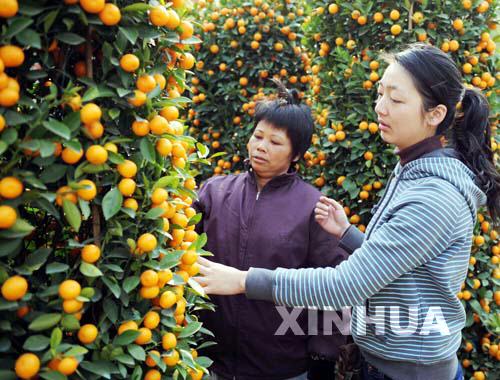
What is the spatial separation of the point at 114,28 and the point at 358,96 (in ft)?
6.55

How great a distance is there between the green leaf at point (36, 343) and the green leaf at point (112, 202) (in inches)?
11.6

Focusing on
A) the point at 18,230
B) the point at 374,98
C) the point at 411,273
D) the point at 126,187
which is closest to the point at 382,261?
the point at 411,273

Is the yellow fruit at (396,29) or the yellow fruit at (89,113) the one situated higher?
the yellow fruit at (396,29)

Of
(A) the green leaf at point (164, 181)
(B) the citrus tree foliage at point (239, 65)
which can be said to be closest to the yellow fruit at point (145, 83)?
(A) the green leaf at point (164, 181)

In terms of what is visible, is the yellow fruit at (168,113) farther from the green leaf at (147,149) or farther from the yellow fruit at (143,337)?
the yellow fruit at (143,337)

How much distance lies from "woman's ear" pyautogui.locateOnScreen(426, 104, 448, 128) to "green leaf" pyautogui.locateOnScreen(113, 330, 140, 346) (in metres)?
1.24

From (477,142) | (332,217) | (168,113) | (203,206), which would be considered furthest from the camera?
(203,206)

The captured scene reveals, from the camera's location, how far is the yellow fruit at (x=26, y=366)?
3.38ft

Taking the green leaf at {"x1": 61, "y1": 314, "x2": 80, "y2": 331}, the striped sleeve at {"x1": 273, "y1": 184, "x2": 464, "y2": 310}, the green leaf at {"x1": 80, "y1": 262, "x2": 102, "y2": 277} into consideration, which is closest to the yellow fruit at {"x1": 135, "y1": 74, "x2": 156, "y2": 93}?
the green leaf at {"x1": 80, "y1": 262, "x2": 102, "y2": 277}

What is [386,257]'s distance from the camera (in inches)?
61.6

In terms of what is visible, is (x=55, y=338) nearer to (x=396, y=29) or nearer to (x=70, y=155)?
(x=70, y=155)

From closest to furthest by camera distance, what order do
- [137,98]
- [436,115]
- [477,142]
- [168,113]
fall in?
[137,98] → [168,113] → [436,115] → [477,142]

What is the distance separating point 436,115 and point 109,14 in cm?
119

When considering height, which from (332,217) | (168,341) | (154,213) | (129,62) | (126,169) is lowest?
(332,217)
